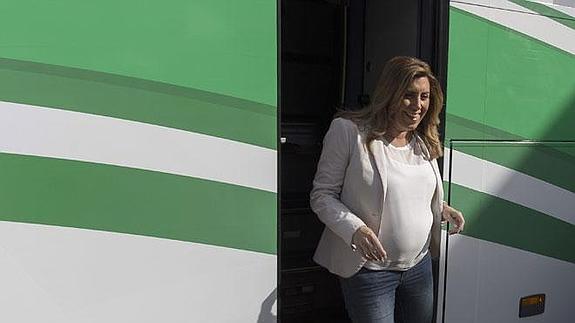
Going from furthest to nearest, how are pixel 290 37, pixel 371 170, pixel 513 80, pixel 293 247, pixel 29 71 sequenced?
pixel 290 37
pixel 293 247
pixel 513 80
pixel 371 170
pixel 29 71

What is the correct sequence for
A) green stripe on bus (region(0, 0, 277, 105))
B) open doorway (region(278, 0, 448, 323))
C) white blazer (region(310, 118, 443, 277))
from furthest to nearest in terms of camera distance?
open doorway (region(278, 0, 448, 323))
white blazer (region(310, 118, 443, 277))
green stripe on bus (region(0, 0, 277, 105))

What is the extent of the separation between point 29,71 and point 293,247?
1813 millimetres

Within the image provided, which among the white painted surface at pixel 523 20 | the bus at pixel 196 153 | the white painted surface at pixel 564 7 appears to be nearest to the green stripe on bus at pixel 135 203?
the bus at pixel 196 153

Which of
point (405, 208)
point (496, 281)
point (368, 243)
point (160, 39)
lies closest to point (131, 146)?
point (160, 39)

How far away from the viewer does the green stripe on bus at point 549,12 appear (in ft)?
8.84

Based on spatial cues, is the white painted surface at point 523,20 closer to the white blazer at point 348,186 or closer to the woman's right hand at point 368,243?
the white blazer at point 348,186

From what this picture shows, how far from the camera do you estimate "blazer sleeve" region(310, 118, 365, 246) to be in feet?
6.26

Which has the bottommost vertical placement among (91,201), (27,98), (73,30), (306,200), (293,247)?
(293,247)

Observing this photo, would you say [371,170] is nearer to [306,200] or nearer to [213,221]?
[213,221]

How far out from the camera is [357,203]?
1.94 metres

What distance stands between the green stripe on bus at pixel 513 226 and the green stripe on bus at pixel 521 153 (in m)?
0.19

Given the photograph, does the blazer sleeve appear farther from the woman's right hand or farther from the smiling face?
the smiling face

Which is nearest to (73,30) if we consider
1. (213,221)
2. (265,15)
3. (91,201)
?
(91,201)

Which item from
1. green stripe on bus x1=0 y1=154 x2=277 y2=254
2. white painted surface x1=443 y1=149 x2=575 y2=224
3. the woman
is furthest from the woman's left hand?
green stripe on bus x1=0 y1=154 x2=277 y2=254
